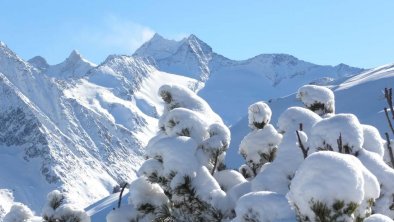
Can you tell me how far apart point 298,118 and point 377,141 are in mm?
1537

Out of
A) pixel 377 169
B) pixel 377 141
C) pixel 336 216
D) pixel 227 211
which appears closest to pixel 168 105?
pixel 227 211

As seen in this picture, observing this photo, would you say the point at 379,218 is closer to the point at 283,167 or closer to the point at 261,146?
the point at 283,167

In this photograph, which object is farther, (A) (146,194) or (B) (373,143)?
(A) (146,194)

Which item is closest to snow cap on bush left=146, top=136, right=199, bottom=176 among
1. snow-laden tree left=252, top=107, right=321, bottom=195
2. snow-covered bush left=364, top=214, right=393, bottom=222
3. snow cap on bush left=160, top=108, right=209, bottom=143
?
snow cap on bush left=160, top=108, right=209, bottom=143

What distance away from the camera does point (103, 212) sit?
3396 inches

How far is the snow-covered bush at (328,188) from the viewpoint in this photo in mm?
4484

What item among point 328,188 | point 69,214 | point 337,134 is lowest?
point 328,188

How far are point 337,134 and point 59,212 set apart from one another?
490cm

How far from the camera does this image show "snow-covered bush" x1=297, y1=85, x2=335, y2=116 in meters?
9.76

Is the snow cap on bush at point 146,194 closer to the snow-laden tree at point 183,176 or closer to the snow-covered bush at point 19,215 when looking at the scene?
the snow-laden tree at point 183,176

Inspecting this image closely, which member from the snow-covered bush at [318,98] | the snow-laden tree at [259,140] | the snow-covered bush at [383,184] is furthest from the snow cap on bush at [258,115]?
the snow-covered bush at [383,184]

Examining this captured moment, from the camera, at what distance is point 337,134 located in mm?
6434

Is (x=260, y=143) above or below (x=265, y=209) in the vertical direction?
above

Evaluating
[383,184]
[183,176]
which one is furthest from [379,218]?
[183,176]
